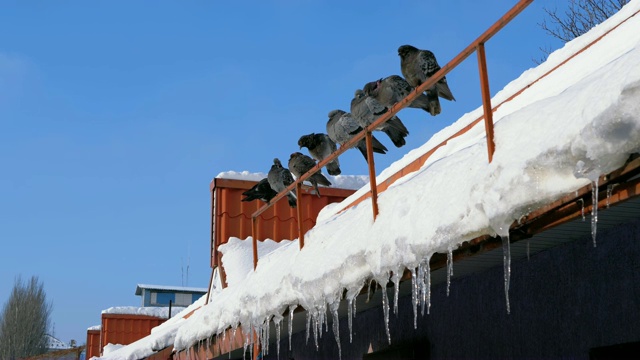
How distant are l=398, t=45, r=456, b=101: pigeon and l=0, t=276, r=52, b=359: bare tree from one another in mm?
48782

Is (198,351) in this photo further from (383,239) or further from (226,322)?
(383,239)

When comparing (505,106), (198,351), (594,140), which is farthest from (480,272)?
(198,351)

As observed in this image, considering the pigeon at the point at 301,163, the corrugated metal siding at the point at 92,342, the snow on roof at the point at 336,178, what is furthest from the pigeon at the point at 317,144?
the corrugated metal siding at the point at 92,342

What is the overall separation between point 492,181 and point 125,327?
22.5 metres

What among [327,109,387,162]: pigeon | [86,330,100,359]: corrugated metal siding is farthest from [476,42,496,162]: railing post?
[86,330,100,359]: corrugated metal siding

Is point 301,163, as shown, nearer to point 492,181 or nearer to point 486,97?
point 486,97

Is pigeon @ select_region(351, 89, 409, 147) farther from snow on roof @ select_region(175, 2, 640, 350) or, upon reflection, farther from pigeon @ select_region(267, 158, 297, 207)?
pigeon @ select_region(267, 158, 297, 207)

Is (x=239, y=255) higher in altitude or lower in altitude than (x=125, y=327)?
lower

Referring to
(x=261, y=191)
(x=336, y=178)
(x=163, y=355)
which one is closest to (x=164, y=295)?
(x=336, y=178)

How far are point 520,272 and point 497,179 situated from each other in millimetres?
1505

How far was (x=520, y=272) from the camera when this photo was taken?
17.6ft

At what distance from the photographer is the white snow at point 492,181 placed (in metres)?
3.43

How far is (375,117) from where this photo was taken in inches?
311

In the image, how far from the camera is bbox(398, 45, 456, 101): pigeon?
25.2ft
